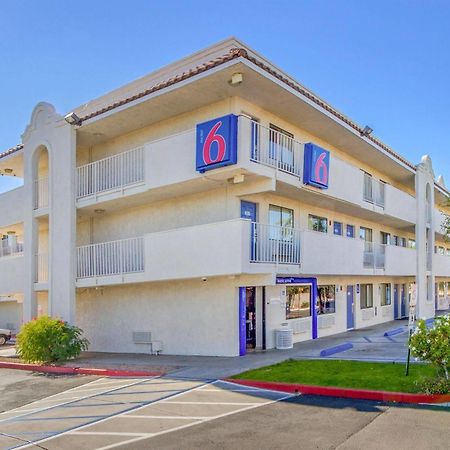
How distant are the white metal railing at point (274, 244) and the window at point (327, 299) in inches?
190

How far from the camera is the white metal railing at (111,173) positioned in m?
17.5

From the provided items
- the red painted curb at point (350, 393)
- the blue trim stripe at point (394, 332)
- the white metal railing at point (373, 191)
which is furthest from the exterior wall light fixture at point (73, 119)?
the blue trim stripe at point (394, 332)

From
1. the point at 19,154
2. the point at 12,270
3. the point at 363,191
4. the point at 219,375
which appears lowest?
the point at 219,375

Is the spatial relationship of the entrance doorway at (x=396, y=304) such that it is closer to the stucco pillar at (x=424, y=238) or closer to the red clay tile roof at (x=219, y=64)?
the stucco pillar at (x=424, y=238)

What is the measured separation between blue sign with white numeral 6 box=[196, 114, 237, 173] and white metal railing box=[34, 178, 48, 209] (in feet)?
29.5

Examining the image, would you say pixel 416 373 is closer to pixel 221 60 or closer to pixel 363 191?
pixel 221 60

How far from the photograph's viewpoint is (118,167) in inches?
722

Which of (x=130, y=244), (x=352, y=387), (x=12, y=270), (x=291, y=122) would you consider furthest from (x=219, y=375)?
(x=12, y=270)

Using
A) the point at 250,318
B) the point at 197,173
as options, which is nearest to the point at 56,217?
the point at 197,173

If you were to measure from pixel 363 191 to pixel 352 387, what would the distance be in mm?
13033

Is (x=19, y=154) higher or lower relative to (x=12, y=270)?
higher

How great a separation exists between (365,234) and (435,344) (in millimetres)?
16921

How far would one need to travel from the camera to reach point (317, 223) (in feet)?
67.9

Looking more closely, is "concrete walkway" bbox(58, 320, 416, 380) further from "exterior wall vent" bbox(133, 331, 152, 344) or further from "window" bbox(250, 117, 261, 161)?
"window" bbox(250, 117, 261, 161)
